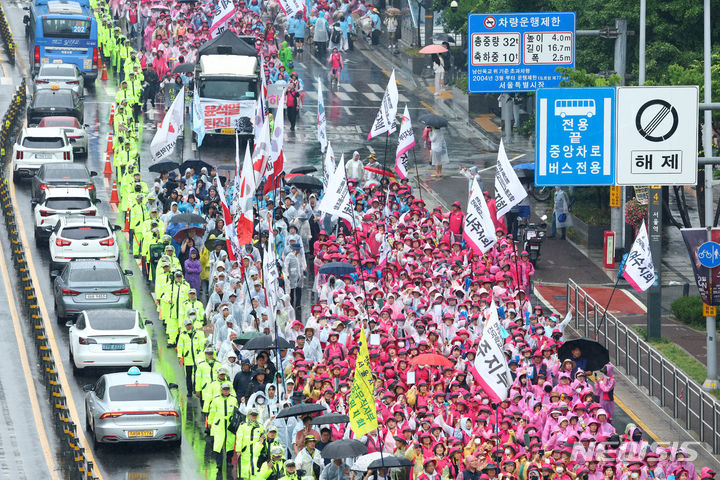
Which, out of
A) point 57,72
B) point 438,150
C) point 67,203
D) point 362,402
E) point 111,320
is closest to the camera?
point 362,402

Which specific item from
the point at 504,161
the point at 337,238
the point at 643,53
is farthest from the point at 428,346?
the point at 643,53

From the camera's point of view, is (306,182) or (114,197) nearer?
(306,182)

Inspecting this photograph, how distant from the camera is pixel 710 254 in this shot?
101ft

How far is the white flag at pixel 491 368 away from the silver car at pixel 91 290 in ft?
32.1

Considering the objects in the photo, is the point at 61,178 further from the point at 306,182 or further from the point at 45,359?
the point at 45,359

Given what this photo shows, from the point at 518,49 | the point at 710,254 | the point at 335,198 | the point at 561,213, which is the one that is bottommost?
the point at 561,213

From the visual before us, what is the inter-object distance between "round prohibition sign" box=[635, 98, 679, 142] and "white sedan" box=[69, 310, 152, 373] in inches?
372

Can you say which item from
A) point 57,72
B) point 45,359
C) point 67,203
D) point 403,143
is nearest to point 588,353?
point 45,359

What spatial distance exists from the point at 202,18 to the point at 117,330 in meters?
33.2

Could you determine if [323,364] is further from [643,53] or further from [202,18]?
[202,18]

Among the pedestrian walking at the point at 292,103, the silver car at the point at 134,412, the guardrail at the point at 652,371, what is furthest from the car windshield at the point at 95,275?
the pedestrian walking at the point at 292,103

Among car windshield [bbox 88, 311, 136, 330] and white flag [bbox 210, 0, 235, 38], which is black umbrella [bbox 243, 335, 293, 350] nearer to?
car windshield [bbox 88, 311, 136, 330]

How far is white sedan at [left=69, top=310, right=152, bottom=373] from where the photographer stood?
1220 inches

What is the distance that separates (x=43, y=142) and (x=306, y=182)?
8771 millimetres
